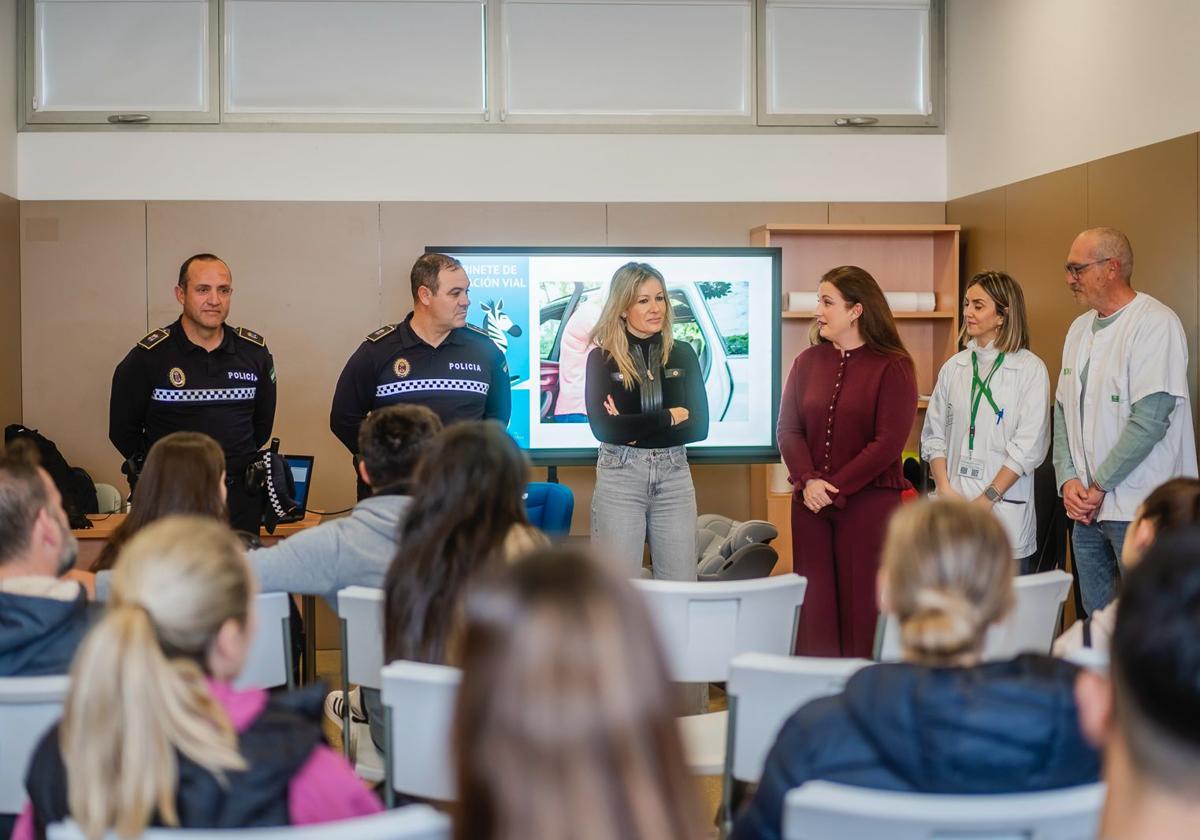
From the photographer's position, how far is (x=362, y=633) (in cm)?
268

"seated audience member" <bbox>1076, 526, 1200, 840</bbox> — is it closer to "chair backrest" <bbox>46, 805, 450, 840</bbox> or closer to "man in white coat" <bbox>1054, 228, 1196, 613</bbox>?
"chair backrest" <bbox>46, 805, 450, 840</bbox>

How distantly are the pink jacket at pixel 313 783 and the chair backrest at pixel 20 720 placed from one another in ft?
1.48

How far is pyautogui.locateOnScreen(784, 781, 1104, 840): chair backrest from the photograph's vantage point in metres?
1.39

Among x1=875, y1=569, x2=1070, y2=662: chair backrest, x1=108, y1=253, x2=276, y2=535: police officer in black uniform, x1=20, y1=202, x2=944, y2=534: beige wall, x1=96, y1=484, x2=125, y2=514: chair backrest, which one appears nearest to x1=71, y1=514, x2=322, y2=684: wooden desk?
x1=108, y1=253, x2=276, y2=535: police officer in black uniform

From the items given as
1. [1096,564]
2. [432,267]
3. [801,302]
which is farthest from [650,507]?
[801,302]

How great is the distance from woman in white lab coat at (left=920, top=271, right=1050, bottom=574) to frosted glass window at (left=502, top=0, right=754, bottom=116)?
2.19 meters

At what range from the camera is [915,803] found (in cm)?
140

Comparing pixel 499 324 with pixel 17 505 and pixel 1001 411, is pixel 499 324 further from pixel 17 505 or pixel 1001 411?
pixel 17 505

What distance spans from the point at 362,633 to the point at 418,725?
59 centimetres

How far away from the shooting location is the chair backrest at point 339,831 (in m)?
1.33

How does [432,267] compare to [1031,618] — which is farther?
[432,267]

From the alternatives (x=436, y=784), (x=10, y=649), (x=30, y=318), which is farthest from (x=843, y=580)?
(x=30, y=318)

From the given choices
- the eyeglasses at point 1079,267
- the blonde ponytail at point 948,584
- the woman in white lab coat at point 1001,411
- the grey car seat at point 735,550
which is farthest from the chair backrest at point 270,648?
the eyeglasses at point 1079,267

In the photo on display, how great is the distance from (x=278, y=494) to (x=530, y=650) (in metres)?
3.57
